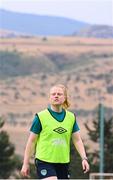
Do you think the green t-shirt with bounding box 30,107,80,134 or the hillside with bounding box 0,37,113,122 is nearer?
the green t-shirt with bounding box 30,107,80,134

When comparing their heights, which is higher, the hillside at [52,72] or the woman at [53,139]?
the hillside at [52,72]

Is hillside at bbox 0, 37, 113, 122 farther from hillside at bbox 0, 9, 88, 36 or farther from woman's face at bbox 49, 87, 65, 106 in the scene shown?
woman's face at bbox 49, 87, 65, 106

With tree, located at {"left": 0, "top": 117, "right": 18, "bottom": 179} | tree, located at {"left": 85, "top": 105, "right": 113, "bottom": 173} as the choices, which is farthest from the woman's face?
tree, located at {"left": 0, "top": 117, "right": 18, "bottom": 179}

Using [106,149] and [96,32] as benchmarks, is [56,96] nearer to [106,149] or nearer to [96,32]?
[106,149]

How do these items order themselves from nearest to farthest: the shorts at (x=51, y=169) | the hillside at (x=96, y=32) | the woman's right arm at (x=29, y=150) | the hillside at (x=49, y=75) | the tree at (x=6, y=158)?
Answer: the woman's right arm at (x=29, y=150) → the shorts at (x=51, y=169) → the tree at (x=6, y=158) → the hillside at (x=49, y=75) → the hillside at (x=96, y=32)

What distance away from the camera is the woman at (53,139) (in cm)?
1053

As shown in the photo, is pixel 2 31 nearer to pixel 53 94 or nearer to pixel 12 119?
pixel 12 119

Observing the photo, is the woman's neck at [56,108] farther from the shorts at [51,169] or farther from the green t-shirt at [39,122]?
the shorts at [51,169]

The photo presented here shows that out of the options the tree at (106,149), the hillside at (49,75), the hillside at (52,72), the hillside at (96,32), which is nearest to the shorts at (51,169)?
the tree at (106,149)

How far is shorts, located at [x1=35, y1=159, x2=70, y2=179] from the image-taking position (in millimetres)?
10508

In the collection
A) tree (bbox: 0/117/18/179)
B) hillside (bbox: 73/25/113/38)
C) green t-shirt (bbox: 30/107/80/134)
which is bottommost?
tree (bbox: 0/117/18/179)

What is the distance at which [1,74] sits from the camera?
10525cm

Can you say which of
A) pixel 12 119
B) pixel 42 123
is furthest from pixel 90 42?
pixel 42 123

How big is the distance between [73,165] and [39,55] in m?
59.1
